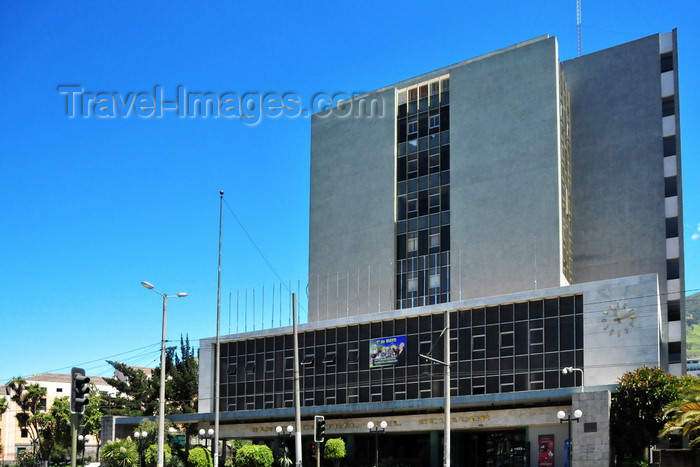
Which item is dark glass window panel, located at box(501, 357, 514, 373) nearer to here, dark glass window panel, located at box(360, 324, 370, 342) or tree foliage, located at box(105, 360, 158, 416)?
dark glass window panel, located at box(360, 324, 370, 342)

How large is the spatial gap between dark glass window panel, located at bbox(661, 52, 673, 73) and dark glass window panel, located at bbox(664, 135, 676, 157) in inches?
212

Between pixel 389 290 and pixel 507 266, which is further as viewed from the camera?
pixel 389 290

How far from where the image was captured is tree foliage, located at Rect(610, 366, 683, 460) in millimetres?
40125

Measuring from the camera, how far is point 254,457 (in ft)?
171

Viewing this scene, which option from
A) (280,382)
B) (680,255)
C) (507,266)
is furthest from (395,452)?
(680,255)

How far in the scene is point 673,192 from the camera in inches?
2323

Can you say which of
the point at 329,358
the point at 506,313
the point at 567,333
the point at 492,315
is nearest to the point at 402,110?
the point at 329,358

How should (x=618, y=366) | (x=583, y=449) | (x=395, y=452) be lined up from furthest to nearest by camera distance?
(x=395, y=452)
(x=618, y=366)
(x=583, y=449)

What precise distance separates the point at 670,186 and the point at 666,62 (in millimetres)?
9688

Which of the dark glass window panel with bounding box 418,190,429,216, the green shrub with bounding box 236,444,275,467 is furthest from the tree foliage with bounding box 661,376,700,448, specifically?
the dark glass window panel with bounding box 418,190,429,216

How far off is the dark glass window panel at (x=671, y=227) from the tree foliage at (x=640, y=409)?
19.6m

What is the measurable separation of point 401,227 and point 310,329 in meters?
11.0

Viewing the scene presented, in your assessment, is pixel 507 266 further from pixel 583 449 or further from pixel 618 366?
pixel 583 449

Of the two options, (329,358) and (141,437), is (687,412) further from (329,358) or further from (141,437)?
(141,437)
